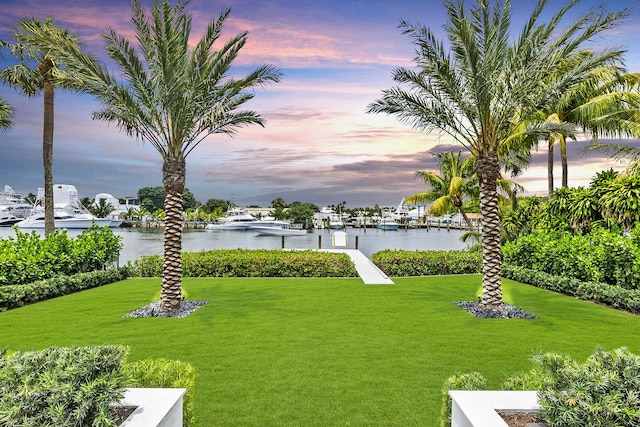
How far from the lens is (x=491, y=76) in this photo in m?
8.42

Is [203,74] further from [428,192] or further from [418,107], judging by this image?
[428,192]

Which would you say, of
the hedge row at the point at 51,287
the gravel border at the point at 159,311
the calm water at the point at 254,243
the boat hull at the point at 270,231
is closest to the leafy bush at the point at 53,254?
the hedge row at the point at 51,287

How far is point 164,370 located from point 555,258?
Answer: 37.4ft

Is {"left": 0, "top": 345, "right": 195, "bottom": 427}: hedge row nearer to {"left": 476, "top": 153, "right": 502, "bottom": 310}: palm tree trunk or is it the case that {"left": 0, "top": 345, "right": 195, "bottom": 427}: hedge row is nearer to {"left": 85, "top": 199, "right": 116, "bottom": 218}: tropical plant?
{"left": 476, "top": 153, "right": 502, "bottom": 310}: palm tree trunk

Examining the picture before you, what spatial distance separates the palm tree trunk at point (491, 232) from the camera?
8586mm

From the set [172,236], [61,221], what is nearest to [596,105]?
[172,236]

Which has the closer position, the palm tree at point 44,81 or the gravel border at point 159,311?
the gravel border at point 159,311

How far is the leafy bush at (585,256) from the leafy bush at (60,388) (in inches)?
404

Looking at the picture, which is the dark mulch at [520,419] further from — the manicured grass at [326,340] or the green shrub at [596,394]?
the manicured grass at [326,340]

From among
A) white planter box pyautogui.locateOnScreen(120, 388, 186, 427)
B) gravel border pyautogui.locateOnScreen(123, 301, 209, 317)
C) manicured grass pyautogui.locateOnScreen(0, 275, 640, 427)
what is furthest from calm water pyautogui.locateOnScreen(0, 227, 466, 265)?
white planter box pyautogui.locateOnScreen(120, 388, 186, 427)

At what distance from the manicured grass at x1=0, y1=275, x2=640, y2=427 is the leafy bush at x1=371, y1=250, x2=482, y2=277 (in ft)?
9.55

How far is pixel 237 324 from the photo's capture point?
7.45 m

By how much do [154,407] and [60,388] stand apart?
0.60 m

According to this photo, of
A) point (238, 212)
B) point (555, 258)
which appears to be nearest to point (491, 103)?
Answer: point (555, 258)
